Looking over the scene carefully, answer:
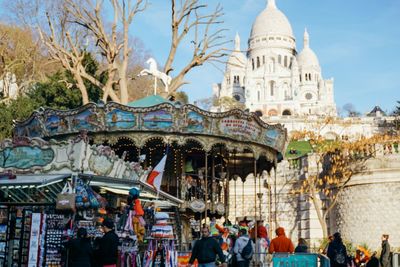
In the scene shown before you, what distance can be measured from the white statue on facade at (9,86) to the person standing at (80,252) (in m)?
30.5

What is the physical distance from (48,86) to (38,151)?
21316 millimetres

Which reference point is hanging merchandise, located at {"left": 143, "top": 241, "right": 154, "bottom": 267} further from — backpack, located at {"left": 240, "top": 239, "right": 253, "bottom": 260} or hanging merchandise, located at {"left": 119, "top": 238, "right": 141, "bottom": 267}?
backpack, located at {"left": 240, "top": 239, "right": 253, "bottom": 260}

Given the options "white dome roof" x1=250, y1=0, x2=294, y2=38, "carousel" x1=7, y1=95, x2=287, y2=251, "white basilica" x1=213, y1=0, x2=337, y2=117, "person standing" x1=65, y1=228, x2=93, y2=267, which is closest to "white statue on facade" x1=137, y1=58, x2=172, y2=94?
"carousel" x1=7, y1=95, x2=287, y2=251

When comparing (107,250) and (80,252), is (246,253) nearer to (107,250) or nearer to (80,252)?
(107,250)

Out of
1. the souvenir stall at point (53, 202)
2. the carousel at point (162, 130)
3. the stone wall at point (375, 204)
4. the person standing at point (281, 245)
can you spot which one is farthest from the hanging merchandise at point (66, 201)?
the stone wall at point (375, 204)

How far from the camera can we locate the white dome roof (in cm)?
12312

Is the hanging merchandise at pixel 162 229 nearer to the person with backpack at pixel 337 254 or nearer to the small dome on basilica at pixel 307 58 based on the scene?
the person with backpack at pixel 337 254

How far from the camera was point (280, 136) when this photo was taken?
72.9 ft

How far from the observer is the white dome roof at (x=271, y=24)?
404 ft

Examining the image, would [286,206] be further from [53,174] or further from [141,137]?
[53,174]

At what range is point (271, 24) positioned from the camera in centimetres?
12319

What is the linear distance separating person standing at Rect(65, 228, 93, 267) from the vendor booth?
233 cm

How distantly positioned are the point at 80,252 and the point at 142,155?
8044mm

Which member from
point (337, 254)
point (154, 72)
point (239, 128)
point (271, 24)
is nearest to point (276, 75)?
point (271, 24)
